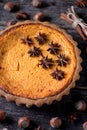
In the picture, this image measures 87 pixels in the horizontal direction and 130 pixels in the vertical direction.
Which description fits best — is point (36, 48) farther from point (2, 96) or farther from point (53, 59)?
point (2, 96)

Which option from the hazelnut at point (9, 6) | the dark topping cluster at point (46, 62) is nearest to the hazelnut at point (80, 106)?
the dark topping cluster at point (46, 62)

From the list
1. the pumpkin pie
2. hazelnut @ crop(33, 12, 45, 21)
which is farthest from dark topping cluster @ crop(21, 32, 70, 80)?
hazelnut @ crop(33, 12, 45, 21)

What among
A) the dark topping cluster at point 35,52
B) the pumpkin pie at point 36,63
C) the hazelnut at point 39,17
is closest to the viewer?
the pumpkin pie at point 36,63

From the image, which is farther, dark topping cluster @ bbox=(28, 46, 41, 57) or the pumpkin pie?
dark topping cluster @ bbox=(28, 46, 41, 57)

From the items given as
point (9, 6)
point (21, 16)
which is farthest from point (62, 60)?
point (9, 6)

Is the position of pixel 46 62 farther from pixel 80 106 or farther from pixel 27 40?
pixel 80 106

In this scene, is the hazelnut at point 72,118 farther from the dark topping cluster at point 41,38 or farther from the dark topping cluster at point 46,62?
the dark topping cluster at point 41,38

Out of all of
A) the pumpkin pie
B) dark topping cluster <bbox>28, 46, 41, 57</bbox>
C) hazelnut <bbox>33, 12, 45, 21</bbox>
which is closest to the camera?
the pumpkin pie

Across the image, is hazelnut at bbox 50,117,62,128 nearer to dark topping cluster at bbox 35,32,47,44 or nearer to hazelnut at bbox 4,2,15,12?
dark topping cluster at bbox 35,32,47,44
